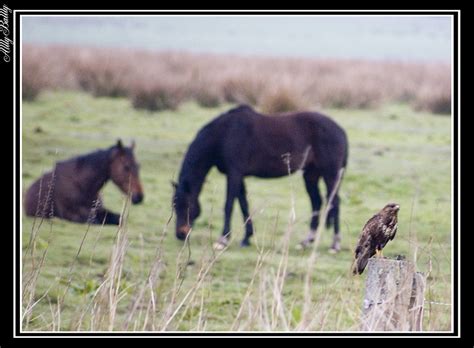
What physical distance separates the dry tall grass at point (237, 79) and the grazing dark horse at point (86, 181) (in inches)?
107

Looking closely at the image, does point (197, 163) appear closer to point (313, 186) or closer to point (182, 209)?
point (182, 209)

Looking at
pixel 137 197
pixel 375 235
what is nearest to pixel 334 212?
pixel 137 197

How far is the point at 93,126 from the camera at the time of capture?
514 inches

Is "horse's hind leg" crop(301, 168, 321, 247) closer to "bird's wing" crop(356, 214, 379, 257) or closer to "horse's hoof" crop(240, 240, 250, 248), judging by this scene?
"horse's hoof" crop(240, 240, 250, 248)

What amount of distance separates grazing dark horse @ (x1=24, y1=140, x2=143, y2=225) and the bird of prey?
6.24 meters

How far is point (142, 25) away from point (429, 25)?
3.85 m

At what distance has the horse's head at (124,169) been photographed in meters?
10.4

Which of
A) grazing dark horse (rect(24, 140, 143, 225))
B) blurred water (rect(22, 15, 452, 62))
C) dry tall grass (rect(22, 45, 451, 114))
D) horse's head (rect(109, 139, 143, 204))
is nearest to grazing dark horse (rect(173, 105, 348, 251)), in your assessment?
horse's head (rect(109, 139, 143, 204))

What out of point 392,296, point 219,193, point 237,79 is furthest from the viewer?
point 237,79

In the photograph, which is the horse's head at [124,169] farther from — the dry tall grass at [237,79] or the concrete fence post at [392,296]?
the concrete fence post at [392,296]

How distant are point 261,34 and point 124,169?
11.8 ft

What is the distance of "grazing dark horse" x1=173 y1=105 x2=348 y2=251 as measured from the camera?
34.4 ft

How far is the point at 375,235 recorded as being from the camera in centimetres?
429
